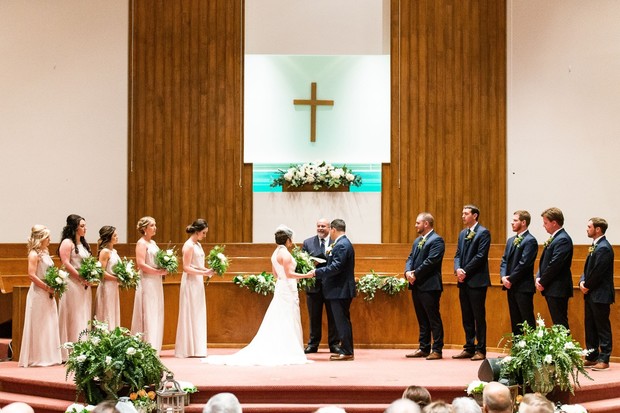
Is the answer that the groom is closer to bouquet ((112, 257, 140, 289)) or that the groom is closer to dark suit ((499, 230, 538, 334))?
dark suit ((499, 230, 538, 334))

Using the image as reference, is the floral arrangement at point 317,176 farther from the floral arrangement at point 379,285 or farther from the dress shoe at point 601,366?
the dress shoe at point 601,366

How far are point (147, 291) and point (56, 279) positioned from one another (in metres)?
1.13

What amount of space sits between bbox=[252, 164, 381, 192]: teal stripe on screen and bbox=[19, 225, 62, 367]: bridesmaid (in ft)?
13.0

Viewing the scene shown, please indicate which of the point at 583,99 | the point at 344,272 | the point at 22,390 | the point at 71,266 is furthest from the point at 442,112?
the point at 22,390

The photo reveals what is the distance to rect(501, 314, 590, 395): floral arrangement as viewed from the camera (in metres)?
7.29

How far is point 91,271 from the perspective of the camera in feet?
31.3

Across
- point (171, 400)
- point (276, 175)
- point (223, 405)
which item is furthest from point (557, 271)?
point (223, 405)

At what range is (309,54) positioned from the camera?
12930mm

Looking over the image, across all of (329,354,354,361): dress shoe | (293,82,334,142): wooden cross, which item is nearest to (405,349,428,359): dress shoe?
(329,354,354,361): dress shoe

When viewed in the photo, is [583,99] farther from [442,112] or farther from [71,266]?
[71,266]

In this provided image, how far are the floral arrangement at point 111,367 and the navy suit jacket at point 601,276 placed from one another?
4.19 metres

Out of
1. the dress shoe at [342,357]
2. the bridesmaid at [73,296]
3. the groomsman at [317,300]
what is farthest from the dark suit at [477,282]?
the bridesmaid at [73,296]

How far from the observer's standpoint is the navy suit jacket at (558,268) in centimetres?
898

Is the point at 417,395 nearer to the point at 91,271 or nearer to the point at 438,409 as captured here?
the point at 438,409
